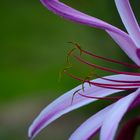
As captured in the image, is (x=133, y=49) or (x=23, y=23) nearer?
(x=133, y=49)

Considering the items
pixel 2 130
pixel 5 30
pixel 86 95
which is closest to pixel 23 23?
pixel 5 30

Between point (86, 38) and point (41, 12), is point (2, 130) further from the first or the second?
point (41, 12)

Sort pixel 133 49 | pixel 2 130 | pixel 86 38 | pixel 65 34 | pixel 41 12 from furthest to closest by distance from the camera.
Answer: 1. pixel 41 12
2. pixel 65 34
3. pixel 86 38
4. pixel 2 130
5. pixel 133 49

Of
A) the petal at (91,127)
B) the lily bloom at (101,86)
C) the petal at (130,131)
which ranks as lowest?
the petal at (130,131)

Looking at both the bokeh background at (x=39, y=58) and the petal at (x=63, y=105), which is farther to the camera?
the bokeh background at (x=39, y=58)

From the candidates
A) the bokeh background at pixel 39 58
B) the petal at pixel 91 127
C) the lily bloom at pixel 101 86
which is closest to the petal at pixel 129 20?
the lily bloom at pixel 101 86

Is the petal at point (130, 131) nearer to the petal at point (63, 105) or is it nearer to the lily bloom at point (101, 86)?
the lily bloom at point (101, 86)

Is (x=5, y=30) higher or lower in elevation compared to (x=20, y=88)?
higher

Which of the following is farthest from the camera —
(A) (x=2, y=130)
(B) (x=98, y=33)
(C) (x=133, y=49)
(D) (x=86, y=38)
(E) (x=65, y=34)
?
(E) (x=65, y=34)
